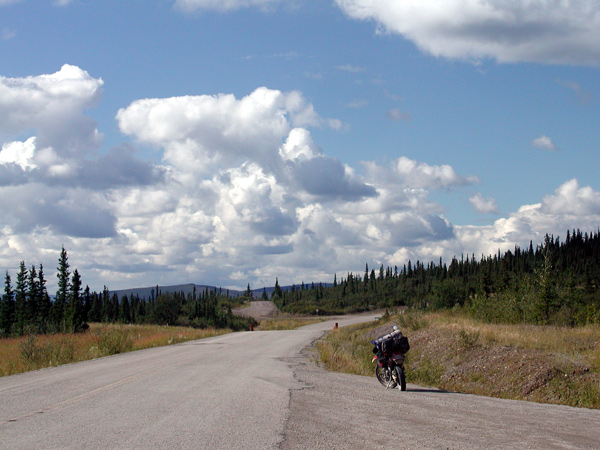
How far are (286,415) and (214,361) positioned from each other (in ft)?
38.9

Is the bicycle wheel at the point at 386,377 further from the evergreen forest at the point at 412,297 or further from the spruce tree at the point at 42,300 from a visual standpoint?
the spruce tree at the point at 42,300

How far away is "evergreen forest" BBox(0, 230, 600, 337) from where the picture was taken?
37.6 metres

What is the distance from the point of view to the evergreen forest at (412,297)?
3759 cm

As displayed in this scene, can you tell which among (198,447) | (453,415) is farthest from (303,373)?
(198,447)

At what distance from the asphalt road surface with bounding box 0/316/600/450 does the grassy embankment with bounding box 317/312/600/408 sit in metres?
3.16

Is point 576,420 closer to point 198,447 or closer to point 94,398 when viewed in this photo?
point 198,447

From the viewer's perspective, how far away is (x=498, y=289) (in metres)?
57.1

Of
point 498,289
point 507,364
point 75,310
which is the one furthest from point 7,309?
point 507,364

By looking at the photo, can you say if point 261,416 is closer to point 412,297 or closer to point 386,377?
point 386,377

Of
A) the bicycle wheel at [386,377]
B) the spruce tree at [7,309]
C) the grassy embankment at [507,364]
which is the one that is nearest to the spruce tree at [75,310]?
the spruce tree at [7,309]

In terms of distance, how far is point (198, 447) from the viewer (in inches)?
287

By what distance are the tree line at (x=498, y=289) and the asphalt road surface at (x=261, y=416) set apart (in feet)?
79.0

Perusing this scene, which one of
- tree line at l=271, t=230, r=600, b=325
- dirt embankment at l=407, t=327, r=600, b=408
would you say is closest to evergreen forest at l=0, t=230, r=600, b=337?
tree line at l=271, t=230, r=600, b=325

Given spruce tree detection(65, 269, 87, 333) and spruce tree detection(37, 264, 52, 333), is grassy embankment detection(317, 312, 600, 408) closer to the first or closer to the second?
spruce tree detection(65, 269, 87, 333)
